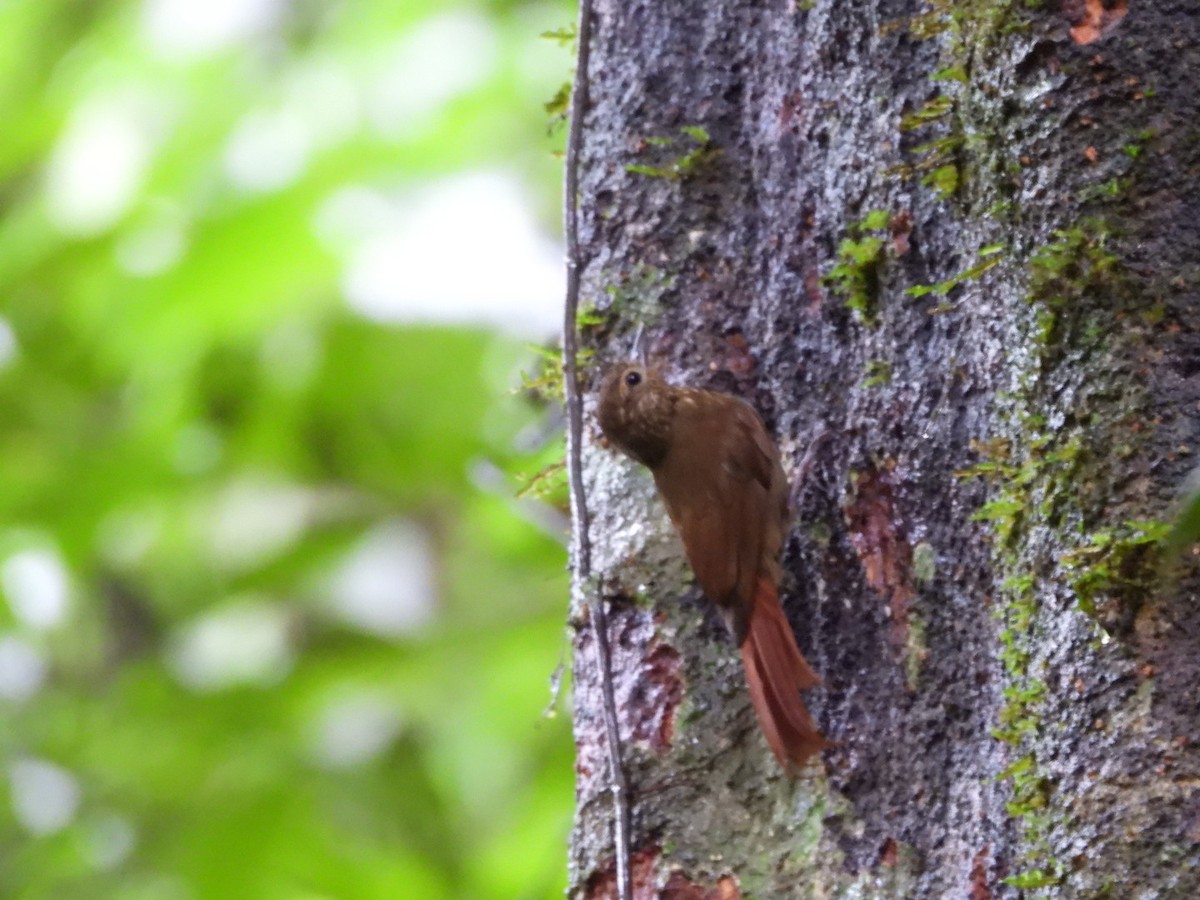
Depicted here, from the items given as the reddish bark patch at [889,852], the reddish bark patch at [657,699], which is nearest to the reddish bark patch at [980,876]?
the reddish bark patch at [889,852]

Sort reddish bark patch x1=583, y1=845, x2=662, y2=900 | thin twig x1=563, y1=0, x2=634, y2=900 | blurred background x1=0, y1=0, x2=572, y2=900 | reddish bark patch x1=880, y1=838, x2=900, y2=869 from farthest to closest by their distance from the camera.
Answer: blurred background x1=0, y1=0, x2=572, y2=900 → thin twig x1=563, y1=0, x2=634, y2=900 → reddish bark patch x1=583, y1=845, x2=662, y2=900 → reddish bark patch x1=880, y1=838, x2=900, y2=869

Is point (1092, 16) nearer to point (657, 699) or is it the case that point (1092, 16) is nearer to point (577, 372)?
point (577, 372)

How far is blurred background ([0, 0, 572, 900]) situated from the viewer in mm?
3998

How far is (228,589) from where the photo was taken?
447 centimetres

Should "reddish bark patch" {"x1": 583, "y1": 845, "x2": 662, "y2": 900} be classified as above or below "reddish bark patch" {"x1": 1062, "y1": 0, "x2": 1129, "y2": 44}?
below

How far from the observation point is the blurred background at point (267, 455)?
400 cm

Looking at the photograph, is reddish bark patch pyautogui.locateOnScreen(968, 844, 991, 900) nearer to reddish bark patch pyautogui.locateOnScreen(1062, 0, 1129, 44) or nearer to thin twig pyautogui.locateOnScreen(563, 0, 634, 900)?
thin twig pyautogui.locateOnScreen(563, 0, 634, 900)

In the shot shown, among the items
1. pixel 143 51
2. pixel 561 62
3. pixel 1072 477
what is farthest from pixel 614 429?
pixel 143 51

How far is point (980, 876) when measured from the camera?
6.09ft

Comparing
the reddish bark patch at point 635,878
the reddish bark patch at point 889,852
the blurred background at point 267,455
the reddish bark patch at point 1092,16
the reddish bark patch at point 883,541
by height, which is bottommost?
the reddish bark patch at point 889,852

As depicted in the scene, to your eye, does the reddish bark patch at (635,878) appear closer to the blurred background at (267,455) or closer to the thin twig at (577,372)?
the thin twig at (577,372)

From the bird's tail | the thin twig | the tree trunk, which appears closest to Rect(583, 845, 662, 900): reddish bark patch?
the tree trunk

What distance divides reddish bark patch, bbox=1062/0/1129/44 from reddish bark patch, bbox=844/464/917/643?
2.26 ft

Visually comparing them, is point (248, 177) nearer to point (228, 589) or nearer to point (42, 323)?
point (42, 323)
